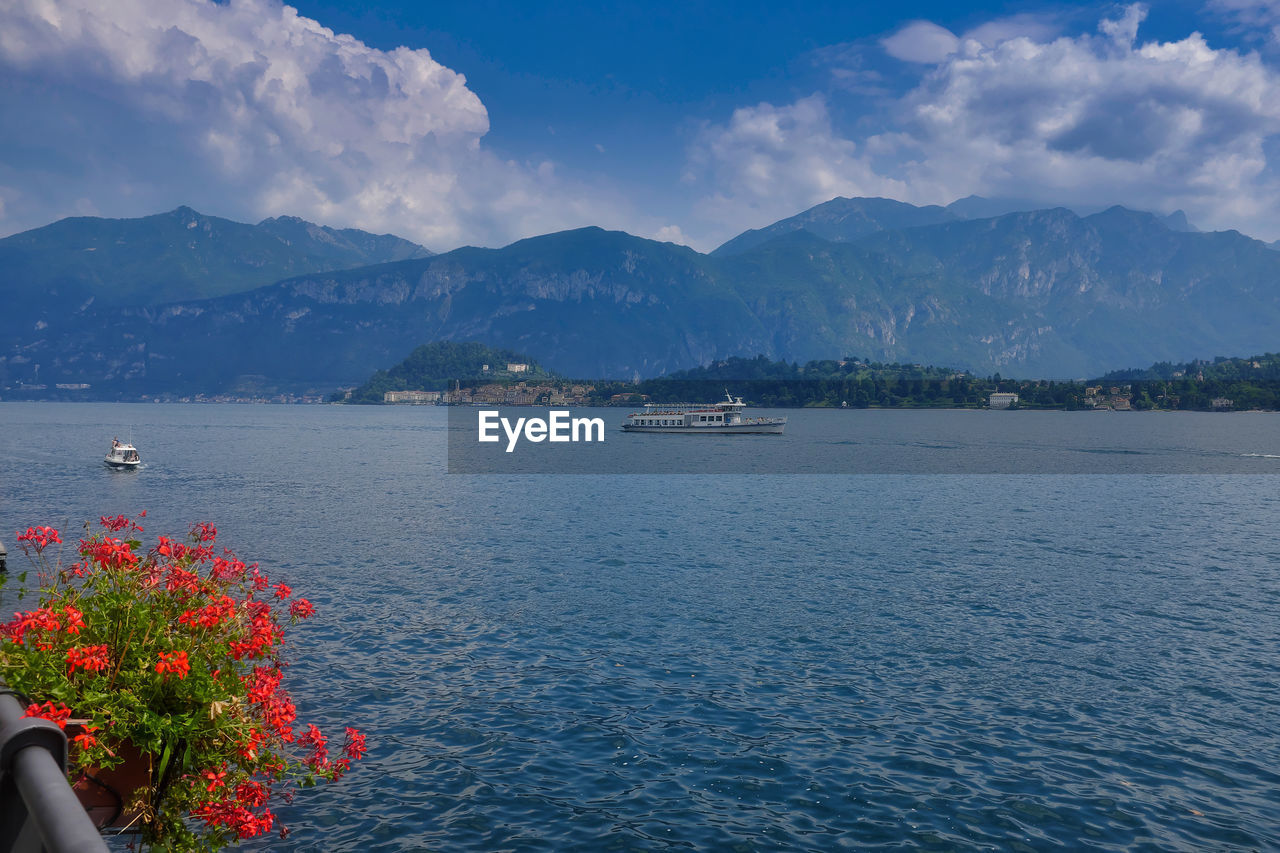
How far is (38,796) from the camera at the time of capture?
3.91m

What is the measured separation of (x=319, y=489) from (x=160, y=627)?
3136 inches

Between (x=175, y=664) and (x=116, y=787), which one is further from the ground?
(x=175, y=664)

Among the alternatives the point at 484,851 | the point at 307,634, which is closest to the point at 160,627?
the point at 484,851

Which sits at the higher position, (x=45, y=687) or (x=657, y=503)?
(x=45, y=687)

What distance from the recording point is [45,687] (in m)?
9.54

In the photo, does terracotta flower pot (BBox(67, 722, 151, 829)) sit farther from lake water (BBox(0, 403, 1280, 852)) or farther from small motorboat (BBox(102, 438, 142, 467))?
small motorboat (BBox(102, 438, 142, 467))

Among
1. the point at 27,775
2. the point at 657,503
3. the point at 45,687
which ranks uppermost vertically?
the point at 27,775

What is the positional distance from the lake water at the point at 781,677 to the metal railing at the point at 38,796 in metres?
14.3

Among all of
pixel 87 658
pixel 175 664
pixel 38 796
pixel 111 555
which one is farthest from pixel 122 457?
pixel 38 796

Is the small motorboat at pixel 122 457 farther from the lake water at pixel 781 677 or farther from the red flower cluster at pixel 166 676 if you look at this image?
the red flower cluster at pixel 166 676

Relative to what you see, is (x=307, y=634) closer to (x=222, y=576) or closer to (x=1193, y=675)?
(x=222, y=576)

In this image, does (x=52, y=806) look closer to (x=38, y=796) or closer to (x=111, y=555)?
(x=38, y=796)

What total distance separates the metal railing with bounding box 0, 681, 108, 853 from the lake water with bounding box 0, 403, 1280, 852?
46.9ft

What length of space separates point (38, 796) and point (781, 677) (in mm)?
26157
